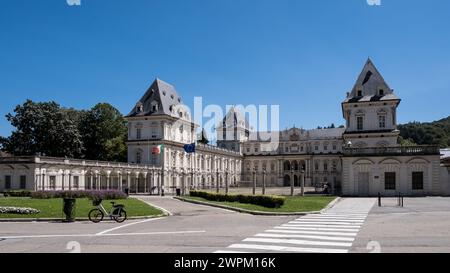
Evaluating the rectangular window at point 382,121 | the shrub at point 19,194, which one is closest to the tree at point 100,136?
the shrub at point 19,194

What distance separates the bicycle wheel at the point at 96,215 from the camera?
825 inches

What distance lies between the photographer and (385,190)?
47.3 metres

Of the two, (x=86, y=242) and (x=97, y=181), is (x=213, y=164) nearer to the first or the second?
(x=97, y=181)

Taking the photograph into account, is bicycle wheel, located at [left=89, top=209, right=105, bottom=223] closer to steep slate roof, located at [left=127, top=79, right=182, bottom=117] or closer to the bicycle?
the bicycle

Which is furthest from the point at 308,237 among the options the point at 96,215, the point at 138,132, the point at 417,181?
the point at 138,132

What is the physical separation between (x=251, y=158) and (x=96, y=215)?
101m

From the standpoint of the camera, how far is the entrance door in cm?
4791

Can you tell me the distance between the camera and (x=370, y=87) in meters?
65.6

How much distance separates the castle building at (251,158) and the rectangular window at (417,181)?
0.09 meters

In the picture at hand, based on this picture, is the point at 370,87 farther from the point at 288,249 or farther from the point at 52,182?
the point at 288,249
